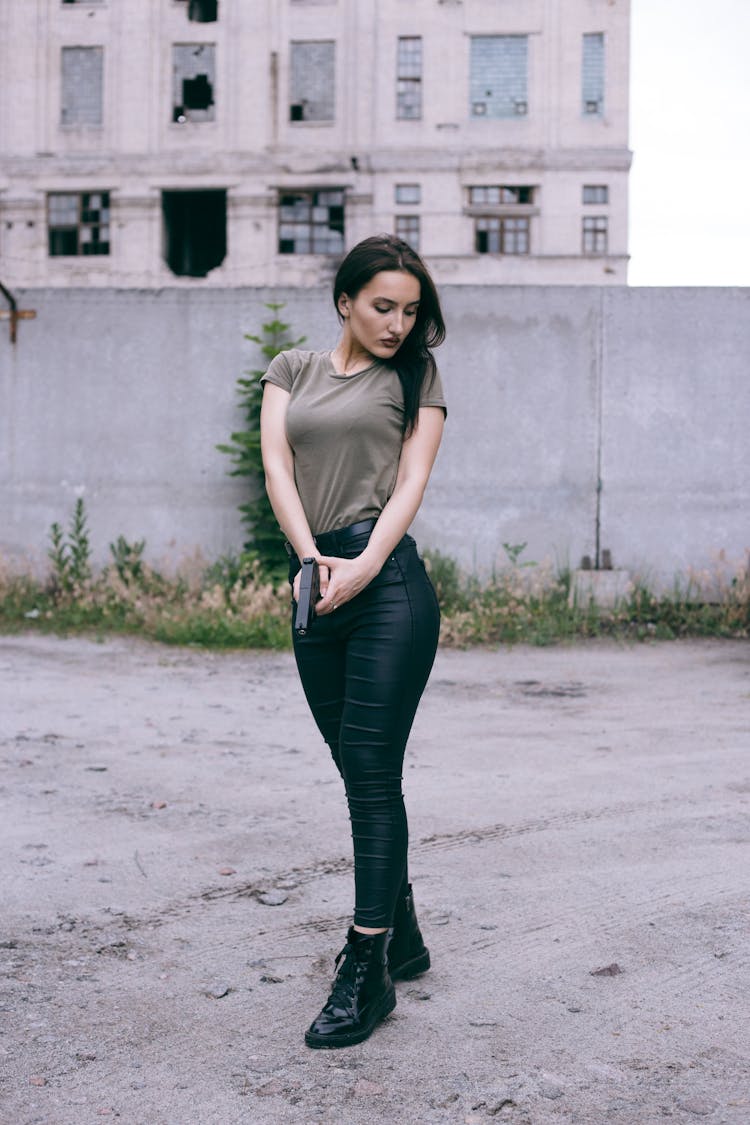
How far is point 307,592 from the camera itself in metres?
2.66

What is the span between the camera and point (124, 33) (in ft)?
100

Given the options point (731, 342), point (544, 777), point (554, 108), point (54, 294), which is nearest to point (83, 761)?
point (544, 777)

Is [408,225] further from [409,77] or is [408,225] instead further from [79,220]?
[79,220]

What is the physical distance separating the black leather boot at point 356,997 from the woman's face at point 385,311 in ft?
4.76

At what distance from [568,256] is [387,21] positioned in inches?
320

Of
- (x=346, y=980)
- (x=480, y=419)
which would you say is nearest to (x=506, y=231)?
(x=480, y=419)

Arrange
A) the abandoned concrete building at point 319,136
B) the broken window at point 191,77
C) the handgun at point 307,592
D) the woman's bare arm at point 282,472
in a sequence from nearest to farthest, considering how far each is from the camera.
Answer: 1. the handgun at point 307,592
2. the woman's bare arm at point 282,472
3. the abandoned concrete building at point 319,136
4. the broken window at point 191,77

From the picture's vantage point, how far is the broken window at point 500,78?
29844 millimetres

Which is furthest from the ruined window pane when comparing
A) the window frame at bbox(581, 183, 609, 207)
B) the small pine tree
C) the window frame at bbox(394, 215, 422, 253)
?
the small pine tree

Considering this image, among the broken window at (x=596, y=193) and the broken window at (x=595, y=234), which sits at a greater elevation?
the broken window at (x=596, y=193)

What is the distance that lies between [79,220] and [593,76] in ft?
47.6

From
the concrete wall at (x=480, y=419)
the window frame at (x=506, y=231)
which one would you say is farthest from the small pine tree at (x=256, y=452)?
the window frame at (x=506, y=231)

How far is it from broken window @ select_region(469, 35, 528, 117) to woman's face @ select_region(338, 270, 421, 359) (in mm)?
29539

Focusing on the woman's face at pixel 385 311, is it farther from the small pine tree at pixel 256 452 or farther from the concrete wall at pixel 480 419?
the concrete wall at pixel 480 419
